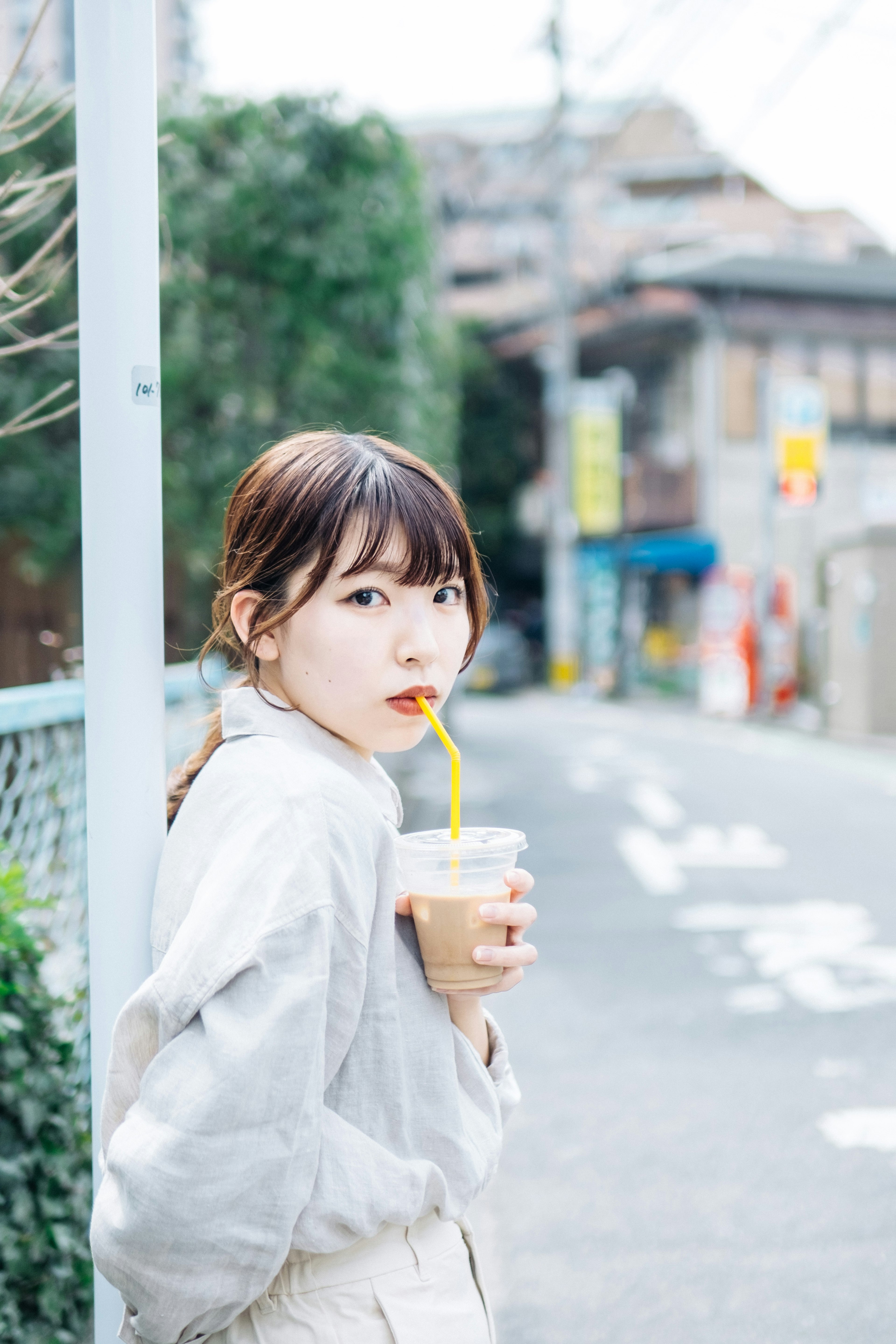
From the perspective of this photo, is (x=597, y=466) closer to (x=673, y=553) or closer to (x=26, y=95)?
(x=673, y=553)

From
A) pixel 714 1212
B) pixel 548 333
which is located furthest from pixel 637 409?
pixel 714 1212

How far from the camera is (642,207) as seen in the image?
32156 mm

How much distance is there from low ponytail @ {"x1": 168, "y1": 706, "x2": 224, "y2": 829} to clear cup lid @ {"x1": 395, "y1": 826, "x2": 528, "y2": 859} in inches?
9.9

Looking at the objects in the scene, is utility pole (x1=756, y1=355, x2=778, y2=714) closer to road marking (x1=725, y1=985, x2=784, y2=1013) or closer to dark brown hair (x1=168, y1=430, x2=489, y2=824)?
road marking (x1=725, y1=985, x2=784, y2=1013)

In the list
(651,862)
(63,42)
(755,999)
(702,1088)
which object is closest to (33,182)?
(702,1088)

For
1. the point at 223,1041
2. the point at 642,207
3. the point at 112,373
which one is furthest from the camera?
the point at 642,207

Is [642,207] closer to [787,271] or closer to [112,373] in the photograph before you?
[787,271]

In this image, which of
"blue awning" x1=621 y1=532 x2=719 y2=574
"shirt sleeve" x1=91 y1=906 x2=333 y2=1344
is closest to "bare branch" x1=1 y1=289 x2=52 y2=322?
"shirt sleeve" x1=91 y1=906 x2=333 y2=1344

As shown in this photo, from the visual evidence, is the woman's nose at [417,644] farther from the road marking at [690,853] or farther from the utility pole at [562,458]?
the utility pole at [562,458]

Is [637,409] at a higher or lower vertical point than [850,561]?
Answer: higher

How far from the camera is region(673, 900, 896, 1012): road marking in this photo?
4832 millimetres

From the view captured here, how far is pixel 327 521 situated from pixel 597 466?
23886 mm

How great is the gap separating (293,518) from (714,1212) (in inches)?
99.4

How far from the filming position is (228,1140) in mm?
1059
